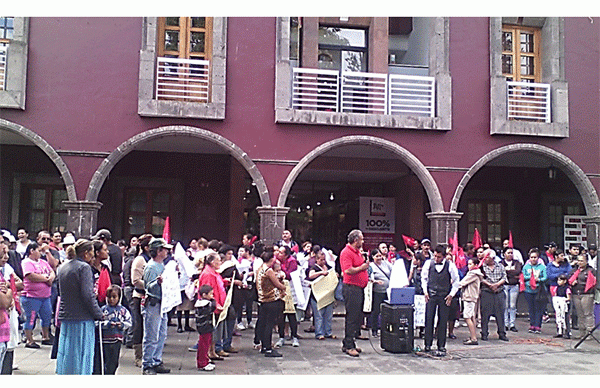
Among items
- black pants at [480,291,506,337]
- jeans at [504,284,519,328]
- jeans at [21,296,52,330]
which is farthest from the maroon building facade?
jeans at [21,296,52,330]

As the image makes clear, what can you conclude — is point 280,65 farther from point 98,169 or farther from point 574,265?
point 574,265

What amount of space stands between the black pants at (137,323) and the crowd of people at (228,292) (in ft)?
0.05

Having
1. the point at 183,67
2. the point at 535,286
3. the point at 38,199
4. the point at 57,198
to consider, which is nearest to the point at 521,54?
the point at 535,286

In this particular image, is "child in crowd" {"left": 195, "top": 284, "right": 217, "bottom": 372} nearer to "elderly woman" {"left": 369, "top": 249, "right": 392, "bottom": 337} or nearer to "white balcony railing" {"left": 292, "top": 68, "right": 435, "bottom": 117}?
"elderly woman" {"left": 369, "top": 249, "right": 392, "bottom": 337}

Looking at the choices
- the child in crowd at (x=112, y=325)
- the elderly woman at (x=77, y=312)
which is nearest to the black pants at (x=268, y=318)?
the child in crowd at (x=112, y=325)

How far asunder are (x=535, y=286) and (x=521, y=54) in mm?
6584

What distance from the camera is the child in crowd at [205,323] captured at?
7383 millimetres

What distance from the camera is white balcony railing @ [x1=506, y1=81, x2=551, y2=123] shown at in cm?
1400

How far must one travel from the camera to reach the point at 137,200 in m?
16.1

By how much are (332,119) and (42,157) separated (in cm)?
800

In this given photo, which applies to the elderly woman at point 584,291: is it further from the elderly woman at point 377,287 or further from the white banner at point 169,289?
the white banner at point 169,289

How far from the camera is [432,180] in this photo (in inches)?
528

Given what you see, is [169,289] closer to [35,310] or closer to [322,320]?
[35,310]

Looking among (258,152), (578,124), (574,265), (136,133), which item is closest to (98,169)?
(136,133)
